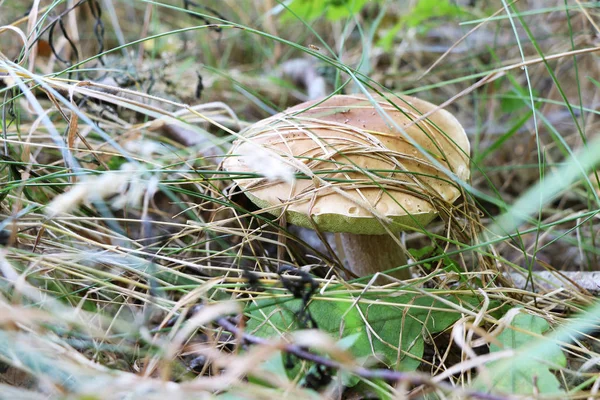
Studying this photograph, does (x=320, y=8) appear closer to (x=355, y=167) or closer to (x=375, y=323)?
(x=355, y=167)

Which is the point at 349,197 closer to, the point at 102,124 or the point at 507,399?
the point at 507,399

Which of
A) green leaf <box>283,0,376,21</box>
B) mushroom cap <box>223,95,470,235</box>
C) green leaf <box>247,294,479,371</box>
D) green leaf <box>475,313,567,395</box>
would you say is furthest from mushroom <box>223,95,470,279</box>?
green leaf <box>283,0,376,21</box>

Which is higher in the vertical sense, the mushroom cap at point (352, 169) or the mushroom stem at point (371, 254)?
the mushroom cap at point (352, 169)

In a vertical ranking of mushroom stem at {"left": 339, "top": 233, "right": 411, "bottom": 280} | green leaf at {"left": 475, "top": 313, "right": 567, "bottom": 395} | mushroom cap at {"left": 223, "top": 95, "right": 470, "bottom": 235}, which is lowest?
mushroom stem at {"left": 339, "top": 233, "right": 411, "bottom": 280}

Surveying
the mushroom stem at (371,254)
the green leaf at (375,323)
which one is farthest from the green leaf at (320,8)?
the green leaf at (375,323)

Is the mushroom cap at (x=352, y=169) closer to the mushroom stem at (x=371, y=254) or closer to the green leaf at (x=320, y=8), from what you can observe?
the mushroom stem at (x=371, y=254)

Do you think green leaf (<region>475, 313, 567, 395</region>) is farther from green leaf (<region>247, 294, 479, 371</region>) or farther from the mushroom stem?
the mushroom stem
